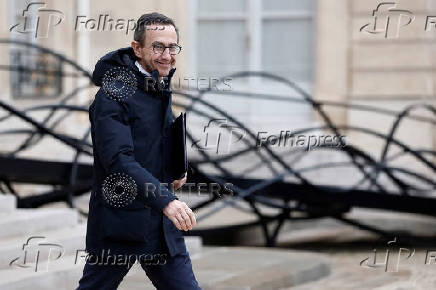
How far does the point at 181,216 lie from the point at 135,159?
1.13 ft

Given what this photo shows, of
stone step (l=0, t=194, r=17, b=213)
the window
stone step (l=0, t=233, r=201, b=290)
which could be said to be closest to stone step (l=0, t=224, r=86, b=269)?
stone step (l=0, t=233, r=201, b=290)

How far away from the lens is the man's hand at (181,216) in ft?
12.1

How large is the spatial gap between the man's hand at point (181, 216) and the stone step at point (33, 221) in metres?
3.13

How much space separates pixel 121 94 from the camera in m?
3.90

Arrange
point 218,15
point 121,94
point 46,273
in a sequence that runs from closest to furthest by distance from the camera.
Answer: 1. point 121,94
2. point 46,273
3. point 218,15

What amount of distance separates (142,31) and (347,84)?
8.91 meters

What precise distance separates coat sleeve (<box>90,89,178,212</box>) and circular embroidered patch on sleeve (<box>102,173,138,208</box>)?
0.02 metres

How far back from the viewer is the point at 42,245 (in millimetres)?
6602

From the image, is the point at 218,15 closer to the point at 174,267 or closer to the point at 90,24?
the point at 90,24

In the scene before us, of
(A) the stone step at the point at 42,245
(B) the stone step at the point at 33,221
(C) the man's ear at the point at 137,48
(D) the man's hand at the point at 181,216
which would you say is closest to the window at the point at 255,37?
(B) the stone step at the point at 33,221

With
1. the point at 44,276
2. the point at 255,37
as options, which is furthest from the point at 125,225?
the point at 255,37

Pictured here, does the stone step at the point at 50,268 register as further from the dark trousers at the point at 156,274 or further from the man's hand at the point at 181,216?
the man's hand at the point at 181,216

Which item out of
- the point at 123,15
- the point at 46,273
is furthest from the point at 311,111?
the point at 46,273

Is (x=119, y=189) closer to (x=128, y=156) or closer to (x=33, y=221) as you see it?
(x=128, y=156)
